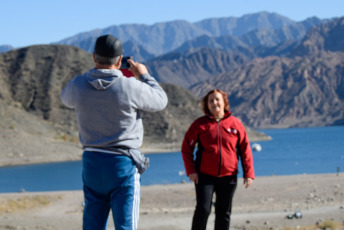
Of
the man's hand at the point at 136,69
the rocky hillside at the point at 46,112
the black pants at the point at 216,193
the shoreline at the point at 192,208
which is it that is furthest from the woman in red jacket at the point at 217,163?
the rocky hillside at the point at 46,112

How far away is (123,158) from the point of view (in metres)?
3.67

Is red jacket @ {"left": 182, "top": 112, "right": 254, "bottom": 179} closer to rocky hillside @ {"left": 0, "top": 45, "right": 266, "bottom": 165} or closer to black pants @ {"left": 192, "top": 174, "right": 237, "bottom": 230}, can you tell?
black pants @ {"left": 192, "top": 174, "right": 237, "bottom": 230}

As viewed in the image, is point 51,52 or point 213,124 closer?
point 213,124

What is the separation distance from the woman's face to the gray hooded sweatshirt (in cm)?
178

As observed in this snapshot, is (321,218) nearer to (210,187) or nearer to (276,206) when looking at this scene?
(210,187)

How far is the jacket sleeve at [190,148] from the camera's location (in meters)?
5.39

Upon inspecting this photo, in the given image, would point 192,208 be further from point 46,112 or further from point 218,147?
point 46,112

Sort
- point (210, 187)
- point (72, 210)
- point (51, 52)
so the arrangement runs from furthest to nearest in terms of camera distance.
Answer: point (51, 52)
point (72, 210)
point (210, 187)

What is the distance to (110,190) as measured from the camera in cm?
366

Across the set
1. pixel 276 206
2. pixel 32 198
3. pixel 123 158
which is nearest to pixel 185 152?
pixel 123 158

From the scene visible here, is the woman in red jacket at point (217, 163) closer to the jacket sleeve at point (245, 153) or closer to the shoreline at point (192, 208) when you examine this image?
the jacket sleeve at point (245, 153)

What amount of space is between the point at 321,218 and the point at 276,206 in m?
7.25

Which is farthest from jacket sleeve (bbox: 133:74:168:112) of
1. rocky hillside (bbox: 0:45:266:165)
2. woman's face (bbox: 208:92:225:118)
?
rocky hillside (bbox: 0:45:266:165)

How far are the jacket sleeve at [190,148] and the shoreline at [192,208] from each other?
4.78 meters
